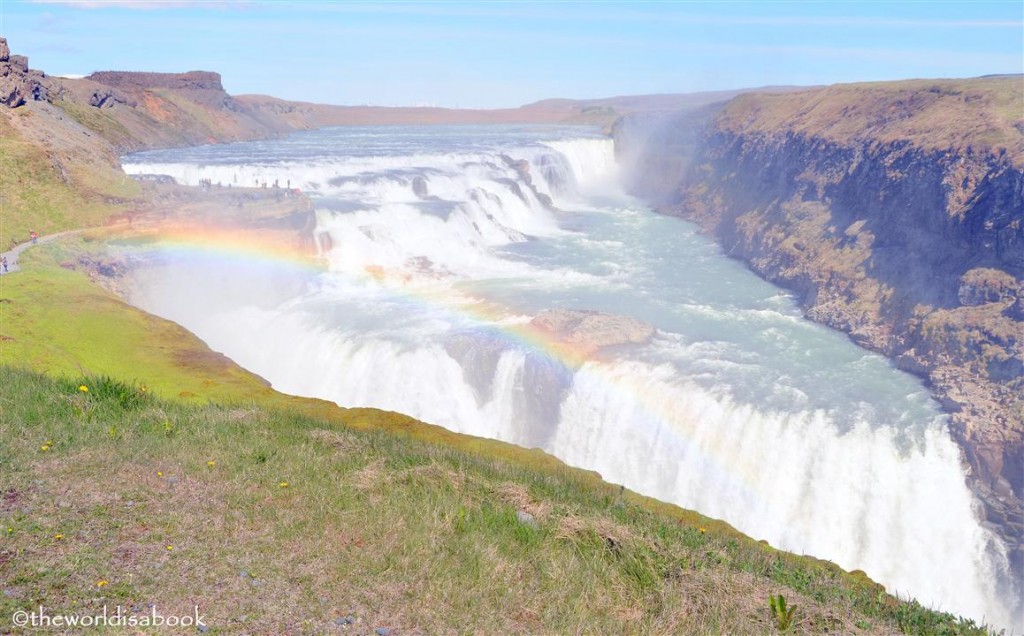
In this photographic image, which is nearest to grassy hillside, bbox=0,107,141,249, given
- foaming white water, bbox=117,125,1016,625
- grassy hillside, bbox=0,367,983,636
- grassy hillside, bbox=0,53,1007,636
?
foaming white water, bbox=117,125,1016,625

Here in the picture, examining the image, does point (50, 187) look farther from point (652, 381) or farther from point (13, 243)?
point (652, 381)

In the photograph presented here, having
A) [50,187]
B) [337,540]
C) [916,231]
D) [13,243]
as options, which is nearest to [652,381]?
[916,231]

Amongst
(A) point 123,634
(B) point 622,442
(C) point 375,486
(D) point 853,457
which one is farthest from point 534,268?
(A) point 123,634

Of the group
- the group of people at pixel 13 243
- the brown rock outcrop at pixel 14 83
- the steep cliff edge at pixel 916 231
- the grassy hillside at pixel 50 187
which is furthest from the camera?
the brown rock outcrop at pixel 14 83

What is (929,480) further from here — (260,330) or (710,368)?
(260,330)

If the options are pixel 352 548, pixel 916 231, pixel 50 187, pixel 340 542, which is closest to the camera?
pixel 352 548

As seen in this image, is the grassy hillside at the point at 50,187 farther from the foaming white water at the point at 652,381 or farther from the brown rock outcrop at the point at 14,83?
the foaming white water at the point at 652,381

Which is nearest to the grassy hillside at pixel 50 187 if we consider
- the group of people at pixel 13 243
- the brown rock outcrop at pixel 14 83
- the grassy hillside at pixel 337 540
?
the group of people at pixel 13 243
